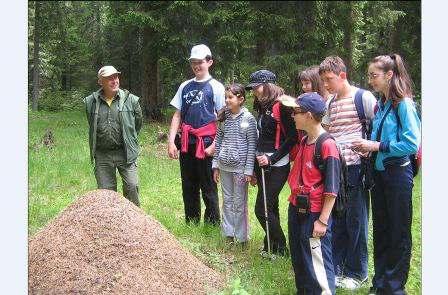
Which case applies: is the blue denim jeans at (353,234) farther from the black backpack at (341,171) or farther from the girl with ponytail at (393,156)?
the black backpack at (341,171)

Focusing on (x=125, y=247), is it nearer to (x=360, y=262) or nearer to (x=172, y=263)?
(x=172, y=263)

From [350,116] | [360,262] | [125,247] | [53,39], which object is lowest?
[360,262]

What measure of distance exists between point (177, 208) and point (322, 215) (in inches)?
169

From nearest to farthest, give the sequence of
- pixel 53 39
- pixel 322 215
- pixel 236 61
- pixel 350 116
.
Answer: pixel 322 215 < pixel 350 116 < pixel 53 39 < pixel 236 61

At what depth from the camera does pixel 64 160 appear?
9.70m

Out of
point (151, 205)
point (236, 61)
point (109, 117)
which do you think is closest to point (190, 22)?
point (236, 61)

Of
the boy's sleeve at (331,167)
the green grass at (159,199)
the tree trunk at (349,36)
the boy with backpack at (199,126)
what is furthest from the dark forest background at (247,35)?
the boy's sleeve at (331,167)

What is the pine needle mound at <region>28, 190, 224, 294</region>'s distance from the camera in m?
3.73

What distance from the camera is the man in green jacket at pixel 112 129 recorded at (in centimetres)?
534

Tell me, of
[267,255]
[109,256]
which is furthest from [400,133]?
[109,256]

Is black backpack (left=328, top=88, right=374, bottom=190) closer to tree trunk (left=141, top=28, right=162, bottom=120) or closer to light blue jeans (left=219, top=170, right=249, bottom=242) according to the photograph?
light blue jeans (left=219, top=170, right=249, bottom=242)

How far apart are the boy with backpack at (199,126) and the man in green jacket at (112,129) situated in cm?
48

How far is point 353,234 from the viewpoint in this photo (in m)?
4.45

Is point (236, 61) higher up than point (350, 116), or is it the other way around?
point (236, 61)
